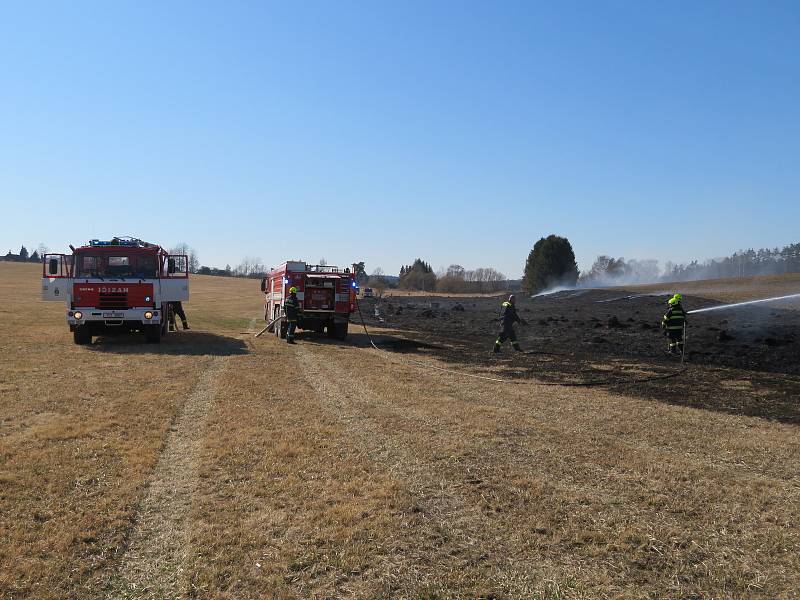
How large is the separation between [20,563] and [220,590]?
155 cm

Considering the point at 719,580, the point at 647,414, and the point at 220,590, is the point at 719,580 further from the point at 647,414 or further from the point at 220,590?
the point at 647,414

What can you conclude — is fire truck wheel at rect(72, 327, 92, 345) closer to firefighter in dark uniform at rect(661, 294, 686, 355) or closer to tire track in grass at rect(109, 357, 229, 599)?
tire track in grass at rect(109, 357, 229, 599)

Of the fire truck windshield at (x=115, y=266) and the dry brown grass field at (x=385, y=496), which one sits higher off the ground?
the fire truck windshield at (x=115, y=266)

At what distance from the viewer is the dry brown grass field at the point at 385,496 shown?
4.19 meters

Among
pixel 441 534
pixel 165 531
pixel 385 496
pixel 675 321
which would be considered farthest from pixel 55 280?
pixel 675 321

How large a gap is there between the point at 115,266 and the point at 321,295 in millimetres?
7093

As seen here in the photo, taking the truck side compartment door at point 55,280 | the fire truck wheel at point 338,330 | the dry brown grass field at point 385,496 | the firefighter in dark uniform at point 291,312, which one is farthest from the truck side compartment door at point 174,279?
the dry brown grass field at point 385,496

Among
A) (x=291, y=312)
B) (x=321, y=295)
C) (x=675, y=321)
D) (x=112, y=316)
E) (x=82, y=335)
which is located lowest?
(x=82, y=335)

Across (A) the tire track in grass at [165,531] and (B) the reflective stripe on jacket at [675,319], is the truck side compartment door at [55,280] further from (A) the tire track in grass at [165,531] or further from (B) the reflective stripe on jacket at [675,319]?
(B) the reflective stripe on jacket at [675,319]

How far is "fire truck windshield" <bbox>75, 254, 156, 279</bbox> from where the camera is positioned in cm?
1770

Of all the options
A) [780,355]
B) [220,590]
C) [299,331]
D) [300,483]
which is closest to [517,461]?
[300,483]

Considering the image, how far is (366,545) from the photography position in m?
4.65

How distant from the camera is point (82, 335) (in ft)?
58.1

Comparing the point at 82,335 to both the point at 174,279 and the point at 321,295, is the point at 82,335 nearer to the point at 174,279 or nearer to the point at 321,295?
the point at 174,279
